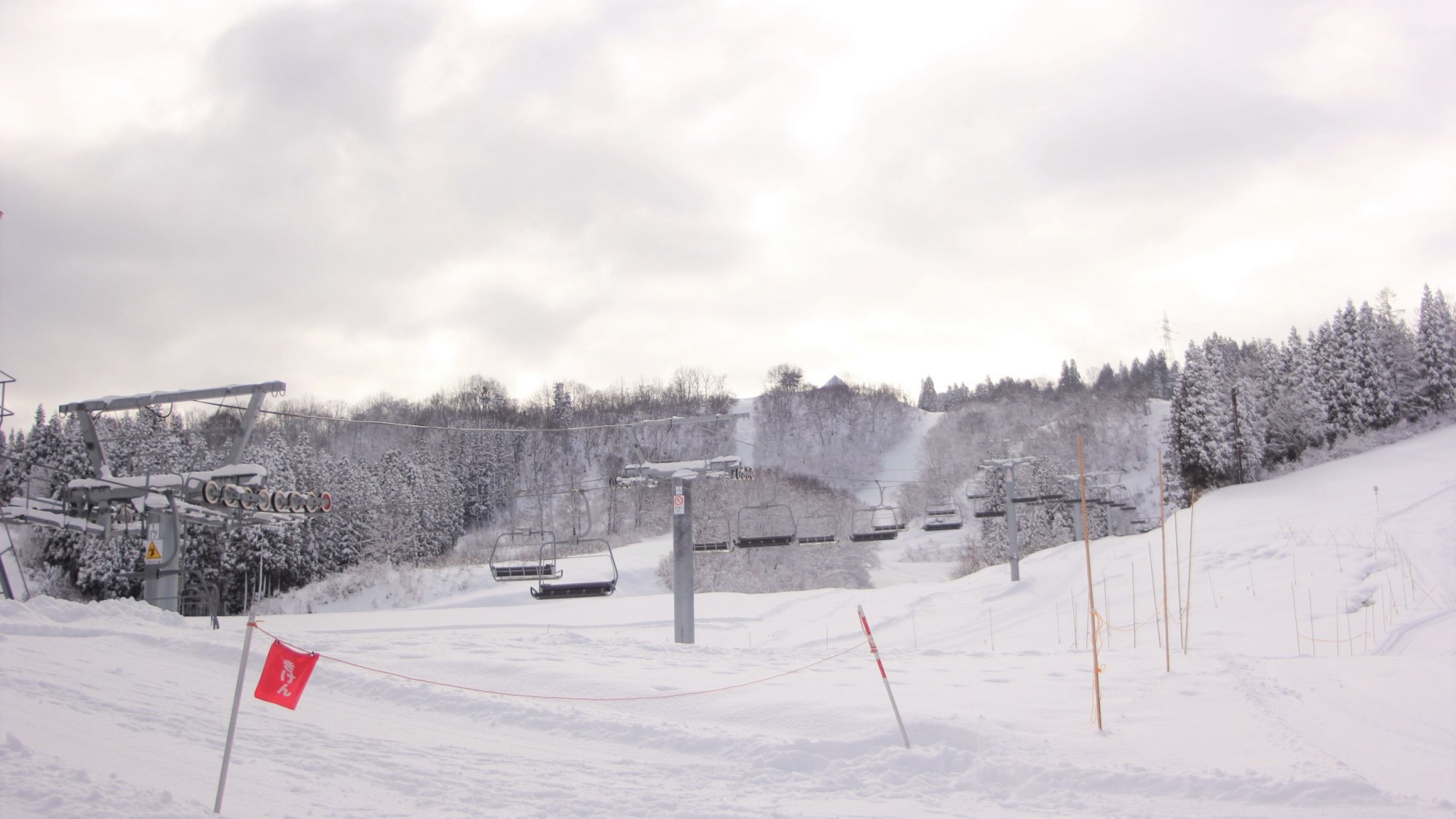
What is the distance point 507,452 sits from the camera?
99812mm

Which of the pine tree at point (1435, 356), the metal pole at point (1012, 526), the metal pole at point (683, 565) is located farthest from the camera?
the pine tree at point (1435, 356)

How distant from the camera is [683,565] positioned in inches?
822

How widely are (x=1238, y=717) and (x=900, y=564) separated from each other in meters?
63.1

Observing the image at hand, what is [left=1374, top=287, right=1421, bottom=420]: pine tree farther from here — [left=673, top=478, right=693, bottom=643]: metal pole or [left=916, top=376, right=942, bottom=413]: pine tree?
[left=916, top=376, right=942, bottom=413]: pine tree

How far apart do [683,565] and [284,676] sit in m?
14.5

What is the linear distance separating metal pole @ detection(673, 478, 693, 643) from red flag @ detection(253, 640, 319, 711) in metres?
13.9

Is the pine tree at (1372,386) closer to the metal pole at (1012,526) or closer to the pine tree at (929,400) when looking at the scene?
the metal pole at (1012,526)

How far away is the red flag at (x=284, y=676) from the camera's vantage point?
6.50 m

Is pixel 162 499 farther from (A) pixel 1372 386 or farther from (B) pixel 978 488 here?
(A) pixel 1372 386

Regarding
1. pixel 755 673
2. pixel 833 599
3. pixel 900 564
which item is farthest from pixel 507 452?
pixel 755 673

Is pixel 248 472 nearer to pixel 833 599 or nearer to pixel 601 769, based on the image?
pixel 601 769

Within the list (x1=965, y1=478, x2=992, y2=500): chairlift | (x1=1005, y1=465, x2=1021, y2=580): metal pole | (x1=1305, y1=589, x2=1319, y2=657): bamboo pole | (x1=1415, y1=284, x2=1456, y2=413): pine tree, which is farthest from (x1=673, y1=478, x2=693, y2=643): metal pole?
(x1=1415, y1=284, x2=1456, y2=413): pine tree

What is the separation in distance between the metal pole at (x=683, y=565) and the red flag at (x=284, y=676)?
13.9 m

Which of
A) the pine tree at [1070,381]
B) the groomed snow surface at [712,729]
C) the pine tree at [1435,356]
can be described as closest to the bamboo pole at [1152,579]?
the groomed snow surface at [712,729]
